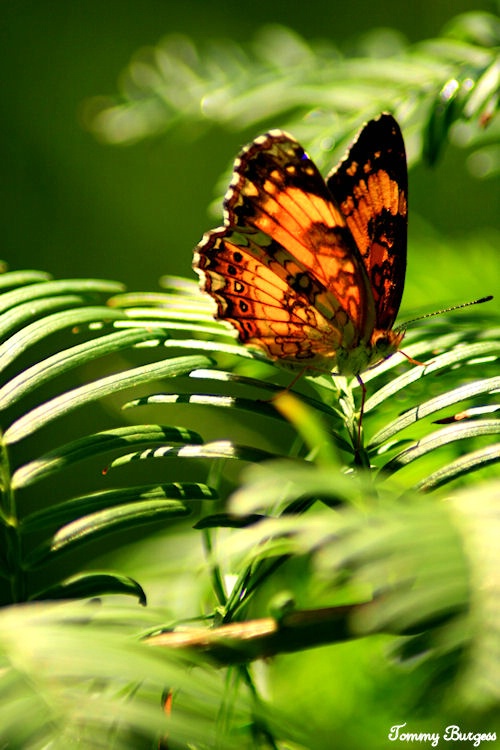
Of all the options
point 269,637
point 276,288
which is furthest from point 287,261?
point 269,637

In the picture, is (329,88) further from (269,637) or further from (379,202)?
(269,637)

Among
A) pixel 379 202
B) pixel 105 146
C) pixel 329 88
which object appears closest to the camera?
pixel 379 202

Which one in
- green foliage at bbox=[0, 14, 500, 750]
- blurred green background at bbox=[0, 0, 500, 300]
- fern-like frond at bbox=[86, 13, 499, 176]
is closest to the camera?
green foliage at bbox=[0, 14, 500, 750]

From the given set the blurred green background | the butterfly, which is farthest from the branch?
the blurred green background

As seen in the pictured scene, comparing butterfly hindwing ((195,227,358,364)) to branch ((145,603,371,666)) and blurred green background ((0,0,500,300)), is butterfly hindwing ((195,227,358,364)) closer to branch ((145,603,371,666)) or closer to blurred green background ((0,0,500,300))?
branch ((145,603,371,666))

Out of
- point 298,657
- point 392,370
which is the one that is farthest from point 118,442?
point 298,657

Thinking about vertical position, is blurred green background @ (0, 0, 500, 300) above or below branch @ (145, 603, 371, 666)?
above

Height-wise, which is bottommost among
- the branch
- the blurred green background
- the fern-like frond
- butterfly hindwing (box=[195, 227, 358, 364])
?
the branch
